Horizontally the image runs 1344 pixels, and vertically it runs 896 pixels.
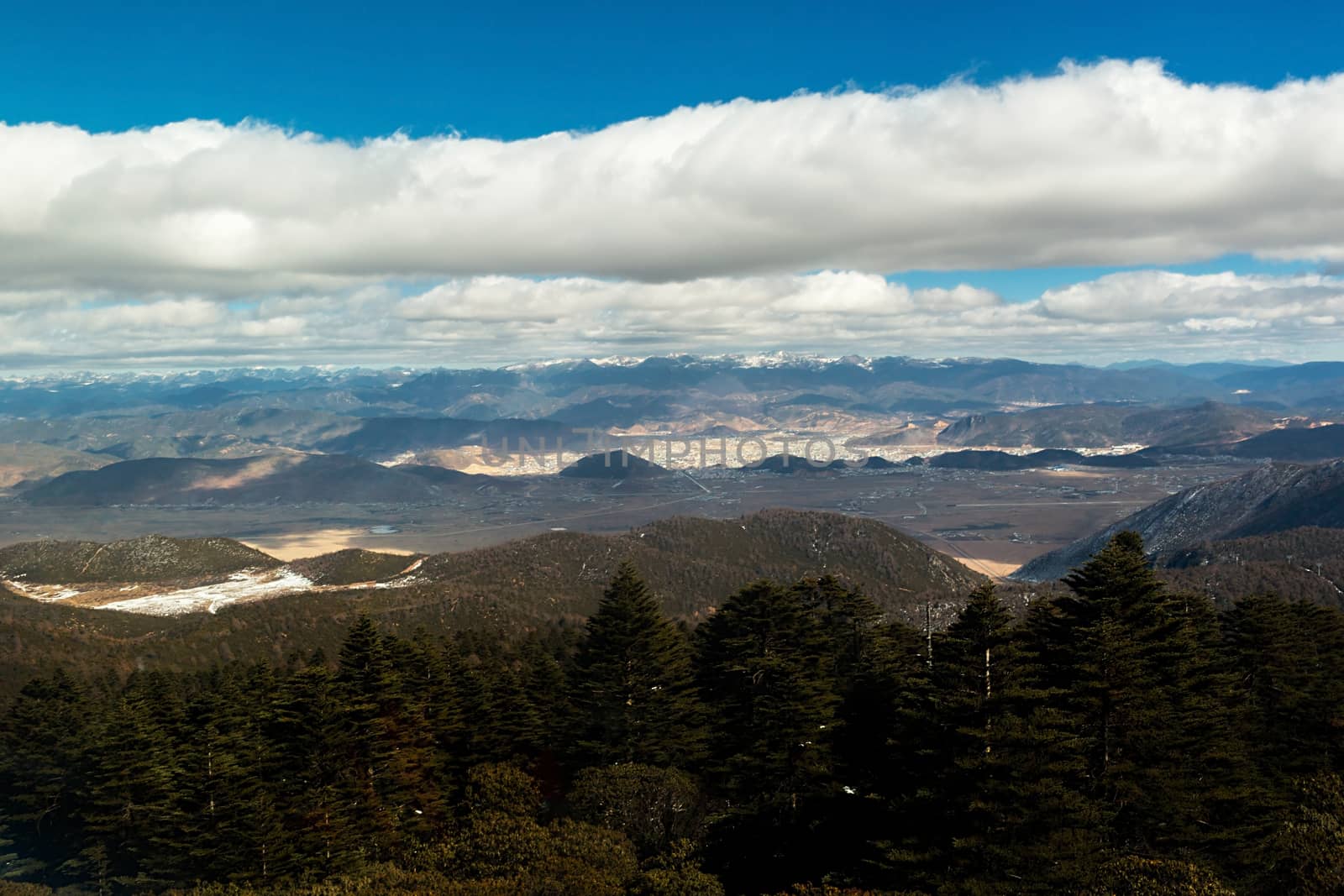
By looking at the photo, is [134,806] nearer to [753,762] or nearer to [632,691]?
[632,691]

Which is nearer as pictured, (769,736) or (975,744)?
(975,744)

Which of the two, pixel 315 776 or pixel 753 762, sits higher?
pixel 753 762

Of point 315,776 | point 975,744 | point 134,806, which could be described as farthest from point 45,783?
point 975,744

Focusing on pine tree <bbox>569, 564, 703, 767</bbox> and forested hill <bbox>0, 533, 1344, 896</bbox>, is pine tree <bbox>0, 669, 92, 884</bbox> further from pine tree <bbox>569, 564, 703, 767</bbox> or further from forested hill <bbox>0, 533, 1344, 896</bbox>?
pine tree <bbox>569, 564, 703, 767</bbox>

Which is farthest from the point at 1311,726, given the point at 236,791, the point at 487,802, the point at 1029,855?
the point at 236,791

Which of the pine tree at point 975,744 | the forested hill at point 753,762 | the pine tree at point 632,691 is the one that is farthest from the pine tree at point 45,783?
the pine tree at point 975,744

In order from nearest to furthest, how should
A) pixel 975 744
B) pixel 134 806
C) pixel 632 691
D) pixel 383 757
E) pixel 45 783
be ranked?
pixel 975 744, pixel 383 757, pixel 134 806, pixel 632 691, pixel 45 783

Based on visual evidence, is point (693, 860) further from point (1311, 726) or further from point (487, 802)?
point (1311, 726)
